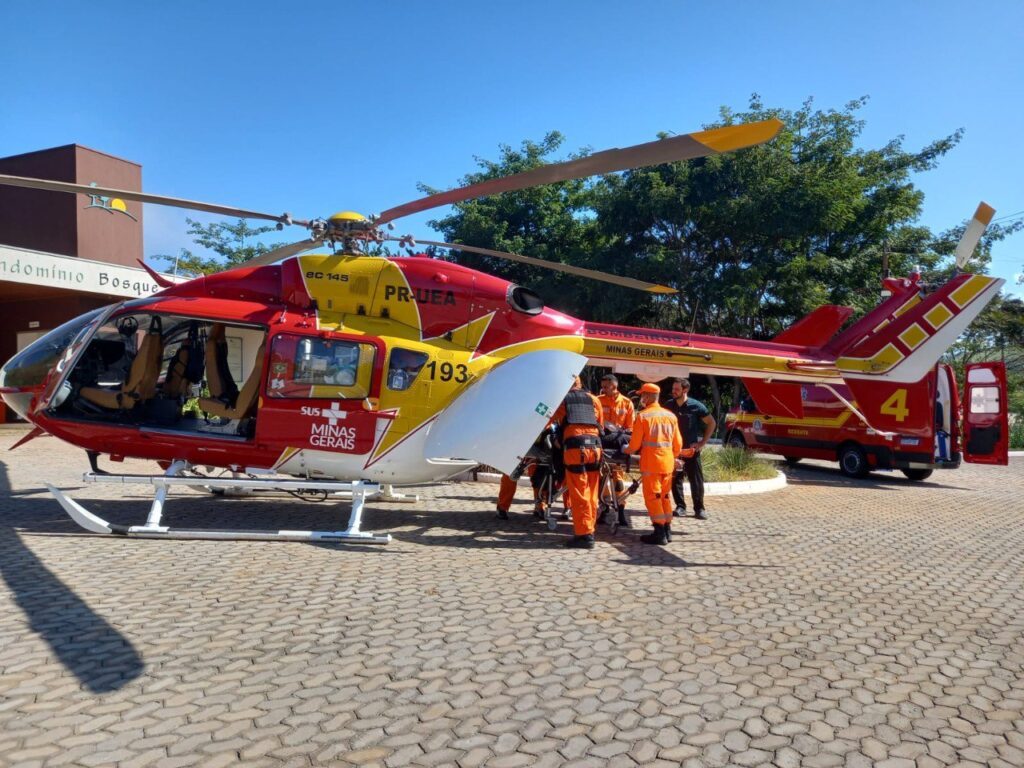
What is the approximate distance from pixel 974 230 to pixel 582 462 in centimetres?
805

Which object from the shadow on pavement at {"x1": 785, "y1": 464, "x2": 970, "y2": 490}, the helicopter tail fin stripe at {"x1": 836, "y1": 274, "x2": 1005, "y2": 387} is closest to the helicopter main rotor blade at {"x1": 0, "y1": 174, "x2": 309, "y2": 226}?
the helicopter tail fin stripe at {"x1": 836, "y1": 274, "x2": 1005, "y2": 387}

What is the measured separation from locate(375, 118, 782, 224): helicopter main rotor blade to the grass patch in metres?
7.71

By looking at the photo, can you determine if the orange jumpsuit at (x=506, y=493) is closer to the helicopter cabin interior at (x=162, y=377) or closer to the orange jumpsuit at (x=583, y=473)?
the orange jumpsuit at (x=583, y=473)

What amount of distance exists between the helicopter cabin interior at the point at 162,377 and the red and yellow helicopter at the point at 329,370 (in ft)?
0.07

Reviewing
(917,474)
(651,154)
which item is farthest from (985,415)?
(651,154)

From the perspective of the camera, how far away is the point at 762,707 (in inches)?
138

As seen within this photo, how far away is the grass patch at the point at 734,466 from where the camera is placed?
12.2 m

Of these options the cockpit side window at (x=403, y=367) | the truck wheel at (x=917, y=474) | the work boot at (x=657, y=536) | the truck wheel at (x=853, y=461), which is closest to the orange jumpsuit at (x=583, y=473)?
the work boot at (x=657, y=536)

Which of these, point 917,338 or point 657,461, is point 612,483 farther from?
point 917,338

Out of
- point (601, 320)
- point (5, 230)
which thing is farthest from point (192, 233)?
point (601, 320)

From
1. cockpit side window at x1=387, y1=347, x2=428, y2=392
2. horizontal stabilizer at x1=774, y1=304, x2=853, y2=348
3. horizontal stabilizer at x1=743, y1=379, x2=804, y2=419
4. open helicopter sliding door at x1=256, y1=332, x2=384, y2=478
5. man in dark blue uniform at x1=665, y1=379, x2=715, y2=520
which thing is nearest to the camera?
open helicopter sliding door at x1=256, y1=332, x2=384, y2=478

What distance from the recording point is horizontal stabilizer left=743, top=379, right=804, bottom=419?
13586mm

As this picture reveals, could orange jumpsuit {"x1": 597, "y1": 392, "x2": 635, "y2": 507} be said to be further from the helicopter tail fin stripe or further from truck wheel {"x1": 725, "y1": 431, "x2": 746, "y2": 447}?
truck wheel {"x1": 725, "y1": 431, "x2": 746, "y2": 447}

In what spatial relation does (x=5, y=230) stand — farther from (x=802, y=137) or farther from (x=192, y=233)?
(x=802, y=137)
